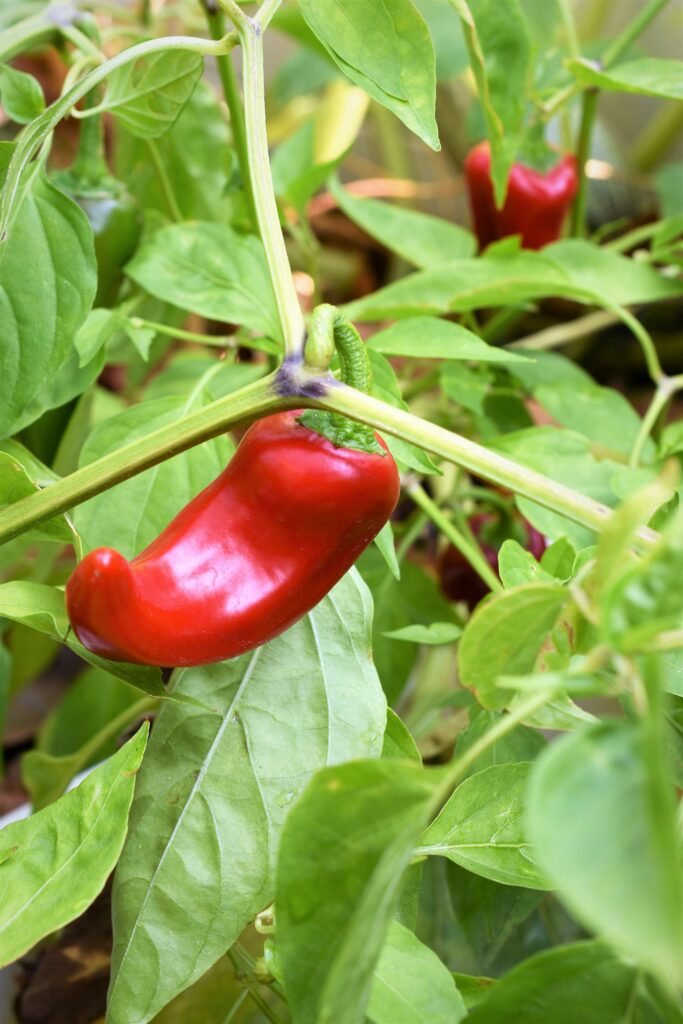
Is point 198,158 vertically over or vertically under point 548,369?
over

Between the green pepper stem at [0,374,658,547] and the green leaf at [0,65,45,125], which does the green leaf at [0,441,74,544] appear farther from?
the green leaf at [0,65,45,125]

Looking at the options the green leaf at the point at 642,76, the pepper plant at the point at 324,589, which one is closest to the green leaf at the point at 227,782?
the pepper plant at the point at 324,589

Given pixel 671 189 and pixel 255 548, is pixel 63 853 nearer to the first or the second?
pixel 255 548

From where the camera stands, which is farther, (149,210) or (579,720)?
(149,210)

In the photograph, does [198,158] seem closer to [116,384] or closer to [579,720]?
[116,384]

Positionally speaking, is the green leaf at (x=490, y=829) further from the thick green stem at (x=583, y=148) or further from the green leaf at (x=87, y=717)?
the thick green stem at (x=583, y=148)

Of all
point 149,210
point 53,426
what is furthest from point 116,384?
point 53,426
